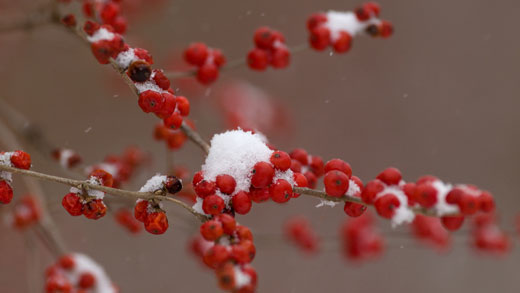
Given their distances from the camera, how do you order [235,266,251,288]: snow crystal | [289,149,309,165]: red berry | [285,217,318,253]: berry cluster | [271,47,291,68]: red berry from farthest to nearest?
[285,217,318,253]: berry cluster → [271,47,291,68]: red berry → [289,149,309,165]: red berry → [235,266,251,288]: snow crystal

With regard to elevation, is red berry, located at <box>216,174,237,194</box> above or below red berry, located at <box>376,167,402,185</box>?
below

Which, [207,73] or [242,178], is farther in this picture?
[207,73]

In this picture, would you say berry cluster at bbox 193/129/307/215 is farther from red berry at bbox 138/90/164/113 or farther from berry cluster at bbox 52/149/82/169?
berry cluster at bbox 52/149/82/169

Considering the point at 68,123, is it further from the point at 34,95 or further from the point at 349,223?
the point at 349,223

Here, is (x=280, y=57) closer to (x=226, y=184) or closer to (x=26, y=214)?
(x=226, y=184)

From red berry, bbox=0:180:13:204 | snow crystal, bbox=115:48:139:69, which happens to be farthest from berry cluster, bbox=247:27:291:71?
red berry, bbox=0:180:13:204

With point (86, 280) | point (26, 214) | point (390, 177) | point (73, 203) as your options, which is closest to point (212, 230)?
point (73, 203)

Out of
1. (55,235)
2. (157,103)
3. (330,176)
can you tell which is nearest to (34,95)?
(55,235)
